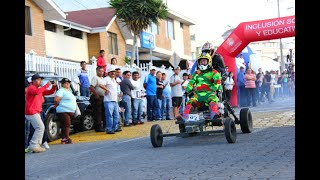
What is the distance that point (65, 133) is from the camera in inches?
470

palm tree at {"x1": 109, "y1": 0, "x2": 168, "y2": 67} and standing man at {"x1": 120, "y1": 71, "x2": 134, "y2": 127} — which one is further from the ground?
palm tree at {"x1": 109, "y1": 0, "x2": 168, "y2": 67}

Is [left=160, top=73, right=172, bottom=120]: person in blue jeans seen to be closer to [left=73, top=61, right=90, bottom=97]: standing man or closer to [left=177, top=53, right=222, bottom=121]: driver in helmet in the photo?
[left=73, top=61, right=90, bottom=97]: standing man

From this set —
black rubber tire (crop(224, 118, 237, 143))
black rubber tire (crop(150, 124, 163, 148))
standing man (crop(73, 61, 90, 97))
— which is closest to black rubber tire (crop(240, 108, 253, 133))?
black rubber tire (crop(224, 118, 237, 143))

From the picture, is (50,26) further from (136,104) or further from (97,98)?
(97,98)

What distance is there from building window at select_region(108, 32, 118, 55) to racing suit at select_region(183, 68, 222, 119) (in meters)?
24.4

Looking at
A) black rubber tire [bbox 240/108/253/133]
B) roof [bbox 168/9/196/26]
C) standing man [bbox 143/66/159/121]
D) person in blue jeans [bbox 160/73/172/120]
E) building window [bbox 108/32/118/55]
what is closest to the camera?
black rubber tire [bbox 240/108/253/133]

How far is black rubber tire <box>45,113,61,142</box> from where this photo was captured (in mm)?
12266

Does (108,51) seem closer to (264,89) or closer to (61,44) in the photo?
(61,44)

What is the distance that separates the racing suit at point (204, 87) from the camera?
32.9 feet

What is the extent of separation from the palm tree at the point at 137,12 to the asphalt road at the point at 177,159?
907 inches

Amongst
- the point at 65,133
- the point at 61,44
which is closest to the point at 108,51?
the point at 61,44

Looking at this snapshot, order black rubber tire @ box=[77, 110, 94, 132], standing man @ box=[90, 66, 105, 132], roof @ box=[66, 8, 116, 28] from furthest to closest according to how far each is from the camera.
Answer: roof @ box=[66, 8, 116, 28] < black rubber tire @ box=[77, 110, 94, 132] < standing man @ box=[90, 66, 105, 132]

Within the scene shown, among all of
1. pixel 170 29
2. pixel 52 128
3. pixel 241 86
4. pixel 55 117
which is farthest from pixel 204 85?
pixel 170 29
